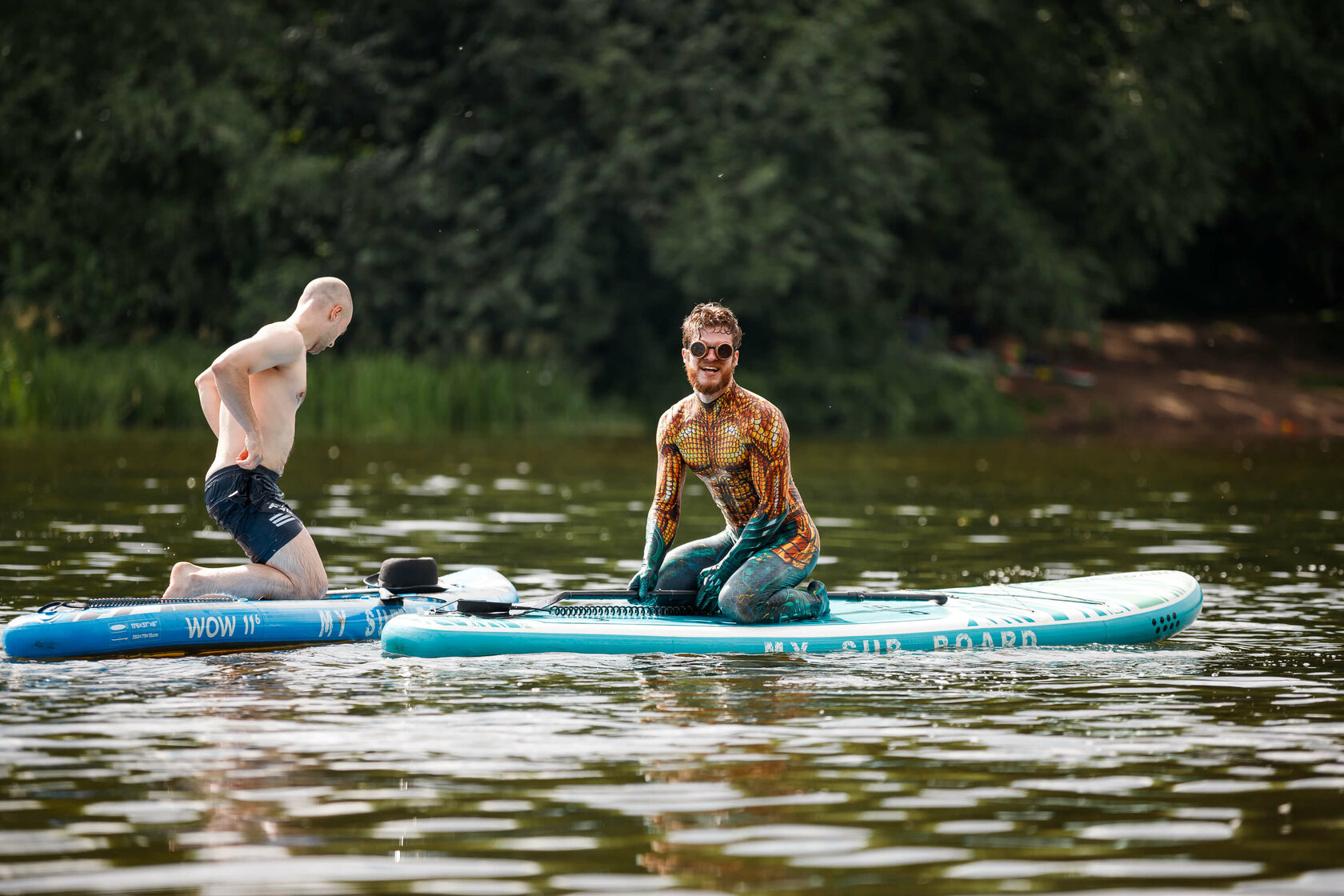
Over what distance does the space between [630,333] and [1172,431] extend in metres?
9.60

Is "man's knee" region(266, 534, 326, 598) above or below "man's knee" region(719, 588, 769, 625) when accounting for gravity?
above

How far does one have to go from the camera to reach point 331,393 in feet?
88.0

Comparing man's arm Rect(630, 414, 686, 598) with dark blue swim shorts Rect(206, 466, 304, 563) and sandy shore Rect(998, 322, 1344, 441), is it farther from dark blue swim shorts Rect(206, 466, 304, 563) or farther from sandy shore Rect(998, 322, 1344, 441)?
sandy shore Rect(998, 322, 1344, 441)

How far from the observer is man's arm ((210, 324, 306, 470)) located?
8828 mm

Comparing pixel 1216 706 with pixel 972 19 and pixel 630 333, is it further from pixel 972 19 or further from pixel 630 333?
pixel 972 19

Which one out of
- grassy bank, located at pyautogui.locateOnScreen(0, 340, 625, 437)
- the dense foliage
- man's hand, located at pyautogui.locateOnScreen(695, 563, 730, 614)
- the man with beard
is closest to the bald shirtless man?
the man with beard

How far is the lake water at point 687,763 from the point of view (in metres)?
4.88

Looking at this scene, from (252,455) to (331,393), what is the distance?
1805 cm

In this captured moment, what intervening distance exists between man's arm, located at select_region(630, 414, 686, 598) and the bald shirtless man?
1619mm

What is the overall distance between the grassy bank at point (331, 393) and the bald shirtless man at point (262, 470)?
54.1 ft

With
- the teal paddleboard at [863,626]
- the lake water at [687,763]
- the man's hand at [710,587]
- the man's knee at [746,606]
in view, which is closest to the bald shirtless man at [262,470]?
the lake water at [687,763]

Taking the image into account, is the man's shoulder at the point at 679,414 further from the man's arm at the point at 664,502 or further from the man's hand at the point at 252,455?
the man's hand at the point at 252,455

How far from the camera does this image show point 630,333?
1335 inches

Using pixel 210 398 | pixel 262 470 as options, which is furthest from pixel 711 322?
pixel 210 398
